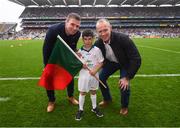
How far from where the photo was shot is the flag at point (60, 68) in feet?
16.2

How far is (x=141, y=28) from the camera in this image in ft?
270

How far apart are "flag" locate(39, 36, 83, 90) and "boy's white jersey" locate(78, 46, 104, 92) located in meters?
0.16

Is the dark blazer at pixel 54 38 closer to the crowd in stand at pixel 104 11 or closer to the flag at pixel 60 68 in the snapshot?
the flag at pixel 60 68

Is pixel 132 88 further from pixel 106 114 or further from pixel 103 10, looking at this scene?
pixel 103 10

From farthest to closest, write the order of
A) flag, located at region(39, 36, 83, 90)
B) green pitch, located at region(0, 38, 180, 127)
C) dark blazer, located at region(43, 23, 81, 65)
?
dark blazer, located at region(43, 23, 81, 65) → flag, located at region(39, 36, 83, 90) → green pitch, located at region(0, 38, 180, 127)

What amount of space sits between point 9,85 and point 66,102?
8.09 feet

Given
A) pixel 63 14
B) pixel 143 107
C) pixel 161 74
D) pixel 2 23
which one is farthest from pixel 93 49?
pixel 2 23

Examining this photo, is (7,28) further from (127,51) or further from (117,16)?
(127,51)

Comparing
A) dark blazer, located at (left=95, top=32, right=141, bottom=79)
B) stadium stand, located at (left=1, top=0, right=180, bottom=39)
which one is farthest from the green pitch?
stadium stand, located at (left=1, top=0, right=180, bottom=39)

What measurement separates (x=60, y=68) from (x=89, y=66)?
62 cm

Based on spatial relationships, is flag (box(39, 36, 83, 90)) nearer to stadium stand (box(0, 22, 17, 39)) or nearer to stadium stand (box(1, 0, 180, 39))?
stadium stand (box(1, 0, 180, 39))

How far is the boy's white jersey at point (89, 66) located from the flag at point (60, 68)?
0.16 m

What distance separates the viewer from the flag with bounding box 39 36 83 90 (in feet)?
16.2

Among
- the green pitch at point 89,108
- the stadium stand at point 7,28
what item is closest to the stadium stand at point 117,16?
the stadium stand at point 7,28
